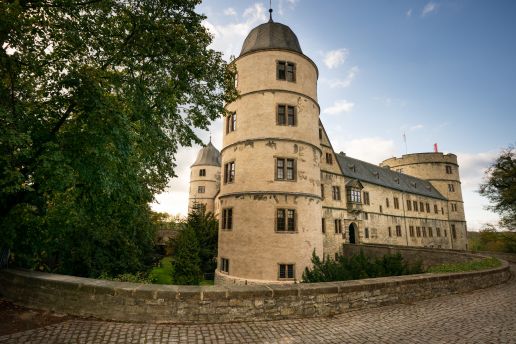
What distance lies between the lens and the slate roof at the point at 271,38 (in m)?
18.7

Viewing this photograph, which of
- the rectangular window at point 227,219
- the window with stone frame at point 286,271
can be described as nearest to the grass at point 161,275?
the rectangular window at point 227,219

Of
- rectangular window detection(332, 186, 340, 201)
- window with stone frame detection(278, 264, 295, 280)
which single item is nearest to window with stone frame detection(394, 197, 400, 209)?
rectangular window detection(332, 186, 340, 201)

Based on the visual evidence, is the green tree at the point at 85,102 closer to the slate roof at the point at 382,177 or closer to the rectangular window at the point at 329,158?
the rectangular window at the point at 329,158

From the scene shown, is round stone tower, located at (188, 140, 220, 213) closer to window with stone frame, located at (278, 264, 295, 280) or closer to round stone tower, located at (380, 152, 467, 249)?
window with stone frame, located at (278, 264, 295, 280)

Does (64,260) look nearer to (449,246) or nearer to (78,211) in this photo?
(78,211)

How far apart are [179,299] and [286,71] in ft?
52.8

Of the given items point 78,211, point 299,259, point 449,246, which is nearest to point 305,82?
point 299,259

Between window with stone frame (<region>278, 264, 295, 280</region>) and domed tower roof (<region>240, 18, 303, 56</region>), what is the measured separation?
14191 millimetres

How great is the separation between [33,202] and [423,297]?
12.8 meters

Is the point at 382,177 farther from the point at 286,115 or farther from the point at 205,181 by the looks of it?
the point at 205,181

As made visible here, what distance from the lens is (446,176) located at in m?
48.5

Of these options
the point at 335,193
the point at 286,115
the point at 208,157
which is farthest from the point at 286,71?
the point at 208,157

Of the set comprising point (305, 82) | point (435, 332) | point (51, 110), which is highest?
point (305, 82)

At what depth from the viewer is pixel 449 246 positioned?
44.3 m
